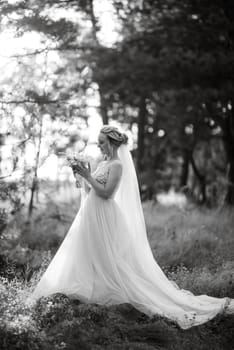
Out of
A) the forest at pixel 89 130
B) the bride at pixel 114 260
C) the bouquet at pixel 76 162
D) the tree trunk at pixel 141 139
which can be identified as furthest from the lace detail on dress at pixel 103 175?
the tree trunk at pixel 141 139

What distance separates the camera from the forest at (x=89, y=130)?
4.74m

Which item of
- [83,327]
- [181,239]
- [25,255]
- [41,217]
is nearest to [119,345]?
[83,327]

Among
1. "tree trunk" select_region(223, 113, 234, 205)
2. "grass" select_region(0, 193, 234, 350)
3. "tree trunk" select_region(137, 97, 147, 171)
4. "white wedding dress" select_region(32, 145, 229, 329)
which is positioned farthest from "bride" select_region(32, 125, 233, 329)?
"tree trunk" select_region(137, 97, 147, 171)

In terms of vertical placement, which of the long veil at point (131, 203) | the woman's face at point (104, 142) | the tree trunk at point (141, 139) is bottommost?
the tree trunk at point (141, 139)

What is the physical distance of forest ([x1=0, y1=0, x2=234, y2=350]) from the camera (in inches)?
187

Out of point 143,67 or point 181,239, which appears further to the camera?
point 143,67

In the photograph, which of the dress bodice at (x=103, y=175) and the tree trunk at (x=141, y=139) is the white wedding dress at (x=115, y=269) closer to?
the dress bodice at (x=103, y=175)

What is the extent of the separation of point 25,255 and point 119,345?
11.0ft

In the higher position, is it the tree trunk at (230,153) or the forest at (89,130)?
the forest at (89,130)

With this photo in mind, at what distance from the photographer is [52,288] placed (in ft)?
17.1

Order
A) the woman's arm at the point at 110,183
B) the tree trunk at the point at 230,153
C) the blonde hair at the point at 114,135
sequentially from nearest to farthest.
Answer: the woman's arm at the point at 110,183, the blonde hair at the point at 114,135, the tree trunk at the point at 230,153

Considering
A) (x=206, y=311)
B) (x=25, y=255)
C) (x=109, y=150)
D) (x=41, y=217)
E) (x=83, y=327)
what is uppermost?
(x=109, y=150)

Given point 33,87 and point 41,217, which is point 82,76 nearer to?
point 33,87

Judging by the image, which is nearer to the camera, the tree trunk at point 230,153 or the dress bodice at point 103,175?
the dress bodice at point 103,175
